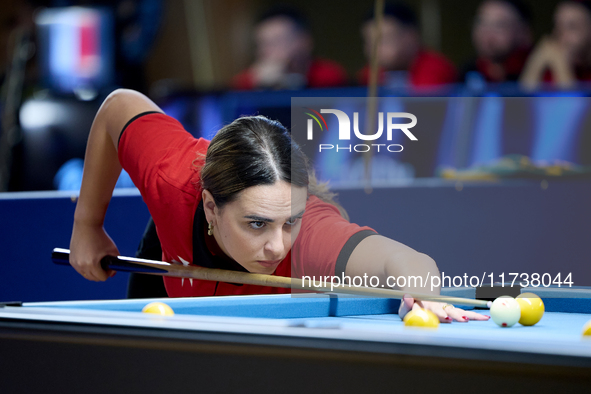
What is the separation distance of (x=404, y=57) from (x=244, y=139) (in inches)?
132

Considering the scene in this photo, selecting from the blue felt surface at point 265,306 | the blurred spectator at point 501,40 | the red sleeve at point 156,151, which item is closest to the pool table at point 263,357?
the blue felt surface at point 265,306

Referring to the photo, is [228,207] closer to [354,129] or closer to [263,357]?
[354,129]

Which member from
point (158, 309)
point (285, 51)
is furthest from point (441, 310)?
Answer: point (285, 51)

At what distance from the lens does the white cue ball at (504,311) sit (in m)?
1.13

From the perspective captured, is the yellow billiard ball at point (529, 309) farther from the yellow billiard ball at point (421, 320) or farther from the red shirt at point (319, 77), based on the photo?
the red shirt at point (319, 77)

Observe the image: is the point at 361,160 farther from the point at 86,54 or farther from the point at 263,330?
the point at 86,54

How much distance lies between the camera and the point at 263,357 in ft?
2.54

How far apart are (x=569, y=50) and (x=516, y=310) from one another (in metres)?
3.55

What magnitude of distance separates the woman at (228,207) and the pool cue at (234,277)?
0.03 m

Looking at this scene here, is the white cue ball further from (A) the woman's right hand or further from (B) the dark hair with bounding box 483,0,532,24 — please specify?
(B) the dark hair with bounding box 483,0,532,24

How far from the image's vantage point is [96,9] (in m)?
5.84

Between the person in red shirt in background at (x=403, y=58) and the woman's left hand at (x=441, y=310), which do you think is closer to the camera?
the woman's left hand at (x=441, y=310)

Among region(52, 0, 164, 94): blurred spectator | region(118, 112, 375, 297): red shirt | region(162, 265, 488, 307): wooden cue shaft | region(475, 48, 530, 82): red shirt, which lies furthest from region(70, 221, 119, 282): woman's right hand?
region(52, 0, 164, 94): blurred spectator

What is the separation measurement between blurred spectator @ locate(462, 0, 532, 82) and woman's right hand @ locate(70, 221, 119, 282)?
322cm
